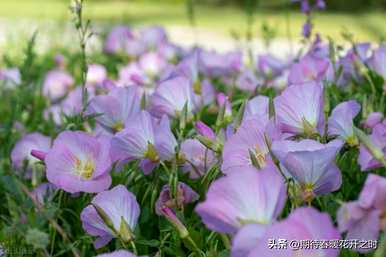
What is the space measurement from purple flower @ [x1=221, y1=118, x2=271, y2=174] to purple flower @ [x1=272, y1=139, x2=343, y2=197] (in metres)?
0.08

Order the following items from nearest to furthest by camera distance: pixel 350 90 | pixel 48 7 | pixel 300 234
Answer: pixel 300 234
pixel 350 90
pixel 48 7

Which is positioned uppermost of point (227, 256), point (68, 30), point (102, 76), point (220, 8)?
point (227, 256)

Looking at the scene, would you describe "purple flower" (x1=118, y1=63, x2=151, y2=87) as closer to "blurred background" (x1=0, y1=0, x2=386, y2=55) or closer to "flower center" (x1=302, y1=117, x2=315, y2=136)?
"flower center" (x1=302, y1=117, x2=315, y2=136)

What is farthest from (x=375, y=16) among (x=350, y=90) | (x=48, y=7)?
(x=350, y=90)

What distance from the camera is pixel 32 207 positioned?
1370 millimetres

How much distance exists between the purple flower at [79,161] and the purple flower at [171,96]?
0.83 feet

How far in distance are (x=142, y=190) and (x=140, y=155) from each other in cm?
18

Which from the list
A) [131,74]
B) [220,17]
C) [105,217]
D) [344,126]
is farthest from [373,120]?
[220,17]

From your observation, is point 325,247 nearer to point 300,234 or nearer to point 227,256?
point 300,234

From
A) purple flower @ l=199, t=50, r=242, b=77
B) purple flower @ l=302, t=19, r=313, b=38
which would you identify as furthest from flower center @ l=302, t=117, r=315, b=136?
purple flower @ l=199, t=50, r=242, b=77

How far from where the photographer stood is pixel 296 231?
2.58 feet

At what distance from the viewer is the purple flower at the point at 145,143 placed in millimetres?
1249

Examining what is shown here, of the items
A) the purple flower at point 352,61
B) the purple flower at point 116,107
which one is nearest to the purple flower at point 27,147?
the purple flower at point 116,107

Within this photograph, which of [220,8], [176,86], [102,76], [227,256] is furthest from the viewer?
[220,8]
